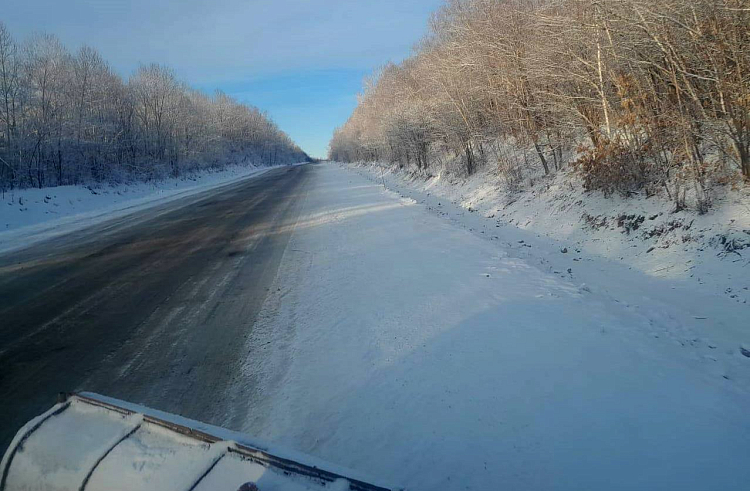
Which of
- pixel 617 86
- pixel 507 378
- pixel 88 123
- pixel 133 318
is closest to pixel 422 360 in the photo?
pixel 507 378

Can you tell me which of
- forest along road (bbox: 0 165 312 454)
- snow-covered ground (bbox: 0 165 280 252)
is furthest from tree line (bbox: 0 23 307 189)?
forest along road (bbox: 0 165 312 454)

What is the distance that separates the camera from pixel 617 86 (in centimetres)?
926

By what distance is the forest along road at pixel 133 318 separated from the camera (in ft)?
12.5

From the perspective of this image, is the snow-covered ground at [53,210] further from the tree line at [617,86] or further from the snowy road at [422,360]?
the tree line at [617,86]

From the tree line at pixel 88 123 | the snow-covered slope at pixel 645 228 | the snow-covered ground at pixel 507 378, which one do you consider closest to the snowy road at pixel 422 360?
the snow-covered ground at pixel 507 378

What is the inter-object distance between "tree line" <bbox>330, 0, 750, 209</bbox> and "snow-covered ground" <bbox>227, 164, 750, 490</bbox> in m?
3.23

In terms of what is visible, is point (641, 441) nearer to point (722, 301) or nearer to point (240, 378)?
point (240, 378)

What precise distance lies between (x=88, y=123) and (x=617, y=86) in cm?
3454

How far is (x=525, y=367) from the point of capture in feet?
12.7

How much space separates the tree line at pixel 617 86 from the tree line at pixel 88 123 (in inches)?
999

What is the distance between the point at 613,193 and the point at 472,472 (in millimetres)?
9305

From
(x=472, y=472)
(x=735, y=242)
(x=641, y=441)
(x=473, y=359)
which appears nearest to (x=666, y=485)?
(x=641, y=441)

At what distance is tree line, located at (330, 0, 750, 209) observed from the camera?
7.07 metres

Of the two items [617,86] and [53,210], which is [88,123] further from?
[617,86]
